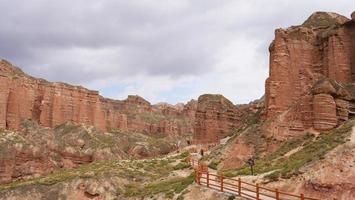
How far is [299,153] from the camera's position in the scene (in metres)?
38.7

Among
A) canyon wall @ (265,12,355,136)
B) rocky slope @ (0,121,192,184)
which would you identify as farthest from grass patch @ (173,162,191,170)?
rocky slope @ (0,121,192,184)

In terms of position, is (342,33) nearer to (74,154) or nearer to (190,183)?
(190,183)

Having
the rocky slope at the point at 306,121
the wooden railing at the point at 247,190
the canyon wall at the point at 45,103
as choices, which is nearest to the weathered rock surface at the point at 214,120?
the rocky slope at the point at 306,121

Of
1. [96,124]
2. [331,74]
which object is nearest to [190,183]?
[331,74]

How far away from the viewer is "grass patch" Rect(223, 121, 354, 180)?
3369cm

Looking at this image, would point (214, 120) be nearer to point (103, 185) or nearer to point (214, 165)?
point (214, 165)

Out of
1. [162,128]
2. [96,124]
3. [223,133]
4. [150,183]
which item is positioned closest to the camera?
[150,183]

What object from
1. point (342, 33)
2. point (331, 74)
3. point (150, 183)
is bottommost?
point (150, 183)

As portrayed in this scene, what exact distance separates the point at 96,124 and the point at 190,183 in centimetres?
7576

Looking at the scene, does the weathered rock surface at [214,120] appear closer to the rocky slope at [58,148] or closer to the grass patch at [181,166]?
the rocky slope at [58,148]

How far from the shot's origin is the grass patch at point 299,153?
33688 mm

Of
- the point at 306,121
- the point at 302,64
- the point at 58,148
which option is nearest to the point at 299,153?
the point at 306,121

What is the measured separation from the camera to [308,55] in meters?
52.5

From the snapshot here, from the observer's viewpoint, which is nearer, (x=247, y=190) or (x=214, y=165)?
(x=247, y=190)
